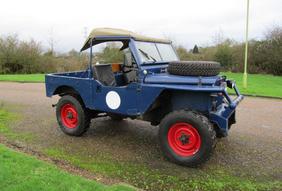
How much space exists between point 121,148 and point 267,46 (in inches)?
971

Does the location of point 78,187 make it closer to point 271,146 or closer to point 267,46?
point 271,146

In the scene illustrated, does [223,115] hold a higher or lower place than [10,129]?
higher

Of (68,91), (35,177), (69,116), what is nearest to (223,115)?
(35,177)

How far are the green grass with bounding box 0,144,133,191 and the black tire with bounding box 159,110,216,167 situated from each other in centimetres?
125

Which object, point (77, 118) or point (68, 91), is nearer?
point (77, 118)

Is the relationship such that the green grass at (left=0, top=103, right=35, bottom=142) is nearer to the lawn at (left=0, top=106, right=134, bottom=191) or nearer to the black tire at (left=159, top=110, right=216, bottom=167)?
the lawn at (left=0, top=106, right=134, bottom=191)

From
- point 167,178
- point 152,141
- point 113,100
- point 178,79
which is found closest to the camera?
point 167,178

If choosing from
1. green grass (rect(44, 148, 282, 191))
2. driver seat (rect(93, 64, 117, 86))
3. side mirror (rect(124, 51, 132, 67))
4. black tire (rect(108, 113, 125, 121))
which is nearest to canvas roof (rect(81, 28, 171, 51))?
side mirror (rect(124, 51, 132, 67))

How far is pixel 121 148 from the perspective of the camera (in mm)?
5855

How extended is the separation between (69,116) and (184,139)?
8.49 feet

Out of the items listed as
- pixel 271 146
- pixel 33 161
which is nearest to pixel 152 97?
pixel 33 161

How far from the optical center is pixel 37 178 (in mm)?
4152

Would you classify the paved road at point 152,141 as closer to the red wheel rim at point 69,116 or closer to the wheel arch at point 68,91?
the red wheel rim at point 69,116

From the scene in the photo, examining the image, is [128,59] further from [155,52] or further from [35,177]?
[35,177]
